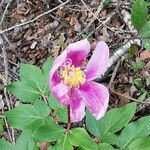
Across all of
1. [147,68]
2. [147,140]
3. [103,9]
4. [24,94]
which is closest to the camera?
[147,140]

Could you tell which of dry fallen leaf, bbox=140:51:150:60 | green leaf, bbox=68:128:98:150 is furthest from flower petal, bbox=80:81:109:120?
dry fallen leaf, bbox=140:51:150:60

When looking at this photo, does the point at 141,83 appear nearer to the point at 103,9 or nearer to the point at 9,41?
the point at 103,9

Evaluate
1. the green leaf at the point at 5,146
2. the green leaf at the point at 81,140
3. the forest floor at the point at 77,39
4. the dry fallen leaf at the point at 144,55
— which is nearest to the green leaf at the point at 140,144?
the green leaf at the point at 81,140

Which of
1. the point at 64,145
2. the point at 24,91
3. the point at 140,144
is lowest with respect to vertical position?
the point at 140,144

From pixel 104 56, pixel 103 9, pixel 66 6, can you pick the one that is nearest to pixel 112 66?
pixel 103 9

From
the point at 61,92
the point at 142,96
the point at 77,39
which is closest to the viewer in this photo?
the point at 61,92

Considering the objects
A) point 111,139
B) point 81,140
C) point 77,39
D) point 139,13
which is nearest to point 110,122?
point 111,139

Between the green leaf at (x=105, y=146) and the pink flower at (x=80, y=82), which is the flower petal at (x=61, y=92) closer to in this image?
the pink flower at (x=80, y=82)

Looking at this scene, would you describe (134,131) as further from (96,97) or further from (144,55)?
(144,55)
